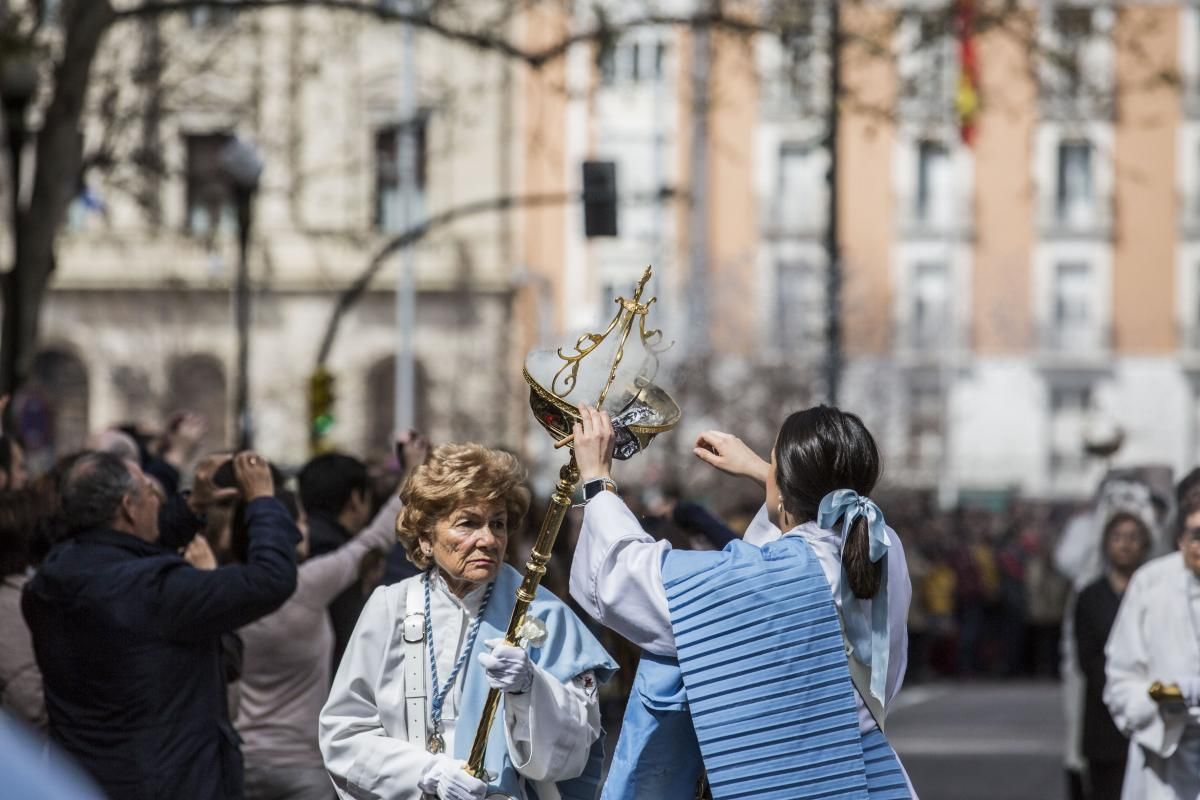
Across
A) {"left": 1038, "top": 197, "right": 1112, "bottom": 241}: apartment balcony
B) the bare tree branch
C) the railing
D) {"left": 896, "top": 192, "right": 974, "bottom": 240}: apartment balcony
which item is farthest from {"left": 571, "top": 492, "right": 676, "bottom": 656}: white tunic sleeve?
the railing

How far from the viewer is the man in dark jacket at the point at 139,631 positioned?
6391 millimetres

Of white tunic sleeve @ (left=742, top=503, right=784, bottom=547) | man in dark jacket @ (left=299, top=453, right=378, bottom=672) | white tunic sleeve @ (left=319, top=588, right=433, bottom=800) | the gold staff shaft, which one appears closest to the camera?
the gold staff shaft

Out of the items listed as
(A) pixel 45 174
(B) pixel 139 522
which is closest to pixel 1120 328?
(A) pixel 45 174

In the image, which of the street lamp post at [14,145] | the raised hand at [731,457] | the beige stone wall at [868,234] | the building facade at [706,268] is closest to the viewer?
the raised hand at [731,457]

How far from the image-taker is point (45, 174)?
15727mm

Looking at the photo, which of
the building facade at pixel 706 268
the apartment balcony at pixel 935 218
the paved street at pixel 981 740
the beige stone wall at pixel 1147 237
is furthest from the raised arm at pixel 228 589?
the beige stone wall at pixel 1147 237

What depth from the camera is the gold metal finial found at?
550 cm

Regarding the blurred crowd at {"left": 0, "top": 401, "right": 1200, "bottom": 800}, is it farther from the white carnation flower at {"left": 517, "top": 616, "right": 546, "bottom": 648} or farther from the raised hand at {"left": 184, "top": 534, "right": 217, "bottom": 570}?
the white carnation flower at {"left": 517, "top": 616, "right": 546, "bottom": 648}

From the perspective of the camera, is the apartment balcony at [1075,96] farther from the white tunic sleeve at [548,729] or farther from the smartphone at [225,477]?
the white tunic sleeve at [548,729]

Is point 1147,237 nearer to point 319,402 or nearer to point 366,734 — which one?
point 319,402

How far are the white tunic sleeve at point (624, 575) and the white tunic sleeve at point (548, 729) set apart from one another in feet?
0.68

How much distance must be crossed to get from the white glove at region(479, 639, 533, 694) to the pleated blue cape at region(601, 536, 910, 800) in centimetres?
34

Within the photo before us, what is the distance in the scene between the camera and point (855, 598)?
213 inches

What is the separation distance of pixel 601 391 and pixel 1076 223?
53.5 metres
